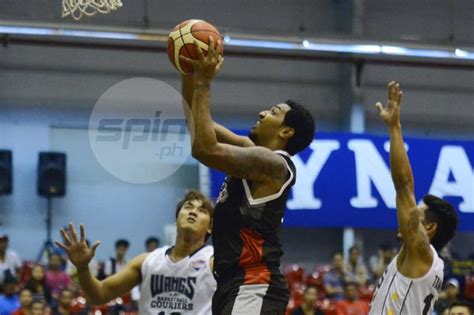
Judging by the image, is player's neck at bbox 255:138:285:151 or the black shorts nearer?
the black shorts

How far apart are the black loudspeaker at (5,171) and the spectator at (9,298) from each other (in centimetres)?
422

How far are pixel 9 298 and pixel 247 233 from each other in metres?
7.67

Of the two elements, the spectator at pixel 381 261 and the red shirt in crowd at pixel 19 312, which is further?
the spectator at pixel 381 261

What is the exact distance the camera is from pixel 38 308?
11328 mm

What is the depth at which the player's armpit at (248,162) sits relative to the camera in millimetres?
5230

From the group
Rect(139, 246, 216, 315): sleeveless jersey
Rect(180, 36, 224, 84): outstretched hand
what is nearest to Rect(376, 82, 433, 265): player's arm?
Rect(180, 36, 224, 84): outstretched hand

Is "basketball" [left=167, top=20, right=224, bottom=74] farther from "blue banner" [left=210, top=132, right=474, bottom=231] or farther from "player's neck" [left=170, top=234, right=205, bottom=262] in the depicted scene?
"blue banner" [left=210, top=132, right=474, bottom=231]

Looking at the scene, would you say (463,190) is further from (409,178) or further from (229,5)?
(409,178)

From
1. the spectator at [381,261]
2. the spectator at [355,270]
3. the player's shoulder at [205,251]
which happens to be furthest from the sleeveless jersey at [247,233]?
the spectator at [381,261]

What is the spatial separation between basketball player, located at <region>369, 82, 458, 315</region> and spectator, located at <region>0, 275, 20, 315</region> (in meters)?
7.20

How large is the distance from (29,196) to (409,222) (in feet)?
40.8

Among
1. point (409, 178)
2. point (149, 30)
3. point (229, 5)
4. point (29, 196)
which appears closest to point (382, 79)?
point (229, 5)

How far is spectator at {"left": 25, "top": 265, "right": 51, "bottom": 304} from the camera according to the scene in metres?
12.8

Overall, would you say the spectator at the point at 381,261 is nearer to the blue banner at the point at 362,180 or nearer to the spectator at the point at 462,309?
the blue banner at the point at 362,180
